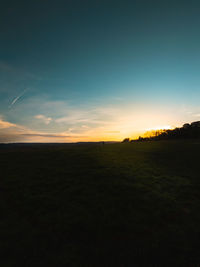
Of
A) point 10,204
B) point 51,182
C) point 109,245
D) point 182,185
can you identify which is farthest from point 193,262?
point 51,182

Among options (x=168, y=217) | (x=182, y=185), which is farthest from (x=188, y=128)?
(x=168, y=217)

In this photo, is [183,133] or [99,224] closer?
[99,224]

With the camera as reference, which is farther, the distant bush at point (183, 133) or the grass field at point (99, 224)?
the distant bush at point (183, 133)

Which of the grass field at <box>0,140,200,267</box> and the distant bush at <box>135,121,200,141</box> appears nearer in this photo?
the grass field at <box>0,140,200,267</box>

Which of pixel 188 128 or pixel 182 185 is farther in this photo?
pixel 188 128

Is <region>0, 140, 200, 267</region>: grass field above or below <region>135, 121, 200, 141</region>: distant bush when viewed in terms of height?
below

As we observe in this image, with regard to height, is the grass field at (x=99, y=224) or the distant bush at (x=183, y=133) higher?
the distant bush at (x=183, y=133)

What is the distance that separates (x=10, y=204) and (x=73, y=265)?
543 cm

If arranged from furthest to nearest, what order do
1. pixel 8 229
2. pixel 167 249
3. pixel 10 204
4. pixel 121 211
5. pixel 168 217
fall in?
1. pixel 10 204
2. pixel 121 211
3. pixel 168 217
4. pixel 8 229
5. pixel 167 249

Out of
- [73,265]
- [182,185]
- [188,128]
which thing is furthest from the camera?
[188,128]

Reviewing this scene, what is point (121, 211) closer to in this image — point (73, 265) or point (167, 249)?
point (167, 249)

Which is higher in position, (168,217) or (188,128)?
(188,128)

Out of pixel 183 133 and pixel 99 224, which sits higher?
pixel 183 133

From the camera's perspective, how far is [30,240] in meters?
4.61
